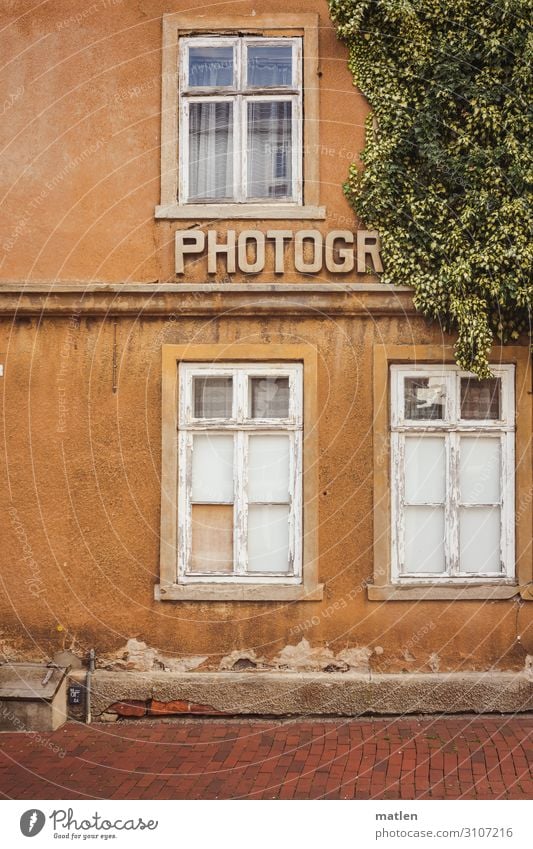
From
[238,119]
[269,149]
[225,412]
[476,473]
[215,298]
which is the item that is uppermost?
[238,119]

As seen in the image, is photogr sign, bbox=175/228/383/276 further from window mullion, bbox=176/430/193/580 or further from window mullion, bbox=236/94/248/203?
window mullion, bbox=176/430/193/580

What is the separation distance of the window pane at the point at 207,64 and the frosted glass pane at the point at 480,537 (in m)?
4.74

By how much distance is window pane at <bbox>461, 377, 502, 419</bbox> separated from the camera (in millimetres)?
8484

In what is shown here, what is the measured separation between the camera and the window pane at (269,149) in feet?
28.3

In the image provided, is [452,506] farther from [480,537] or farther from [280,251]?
[280,251]

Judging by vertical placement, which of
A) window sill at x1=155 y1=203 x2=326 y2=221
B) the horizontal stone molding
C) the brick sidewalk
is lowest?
the brick sidewalk

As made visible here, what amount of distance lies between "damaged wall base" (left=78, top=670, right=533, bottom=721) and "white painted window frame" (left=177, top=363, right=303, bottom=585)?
37.1 inches

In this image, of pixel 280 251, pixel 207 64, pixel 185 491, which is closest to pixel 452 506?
pixel 185 491

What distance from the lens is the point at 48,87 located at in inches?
340

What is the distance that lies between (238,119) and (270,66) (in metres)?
0.59

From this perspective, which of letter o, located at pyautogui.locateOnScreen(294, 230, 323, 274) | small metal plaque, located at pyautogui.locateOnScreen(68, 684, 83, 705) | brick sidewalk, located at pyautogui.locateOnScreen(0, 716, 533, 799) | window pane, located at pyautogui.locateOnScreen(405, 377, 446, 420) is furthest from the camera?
window pane, located at pyautogui.locateOnScreen(405, 377, 446, 420)

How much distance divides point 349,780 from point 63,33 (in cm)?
714

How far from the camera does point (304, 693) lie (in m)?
8.23

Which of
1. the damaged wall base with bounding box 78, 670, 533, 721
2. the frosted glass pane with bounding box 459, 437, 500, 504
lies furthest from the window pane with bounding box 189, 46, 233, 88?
the damaged wall base with bounding box 78, 670, 533, 721
